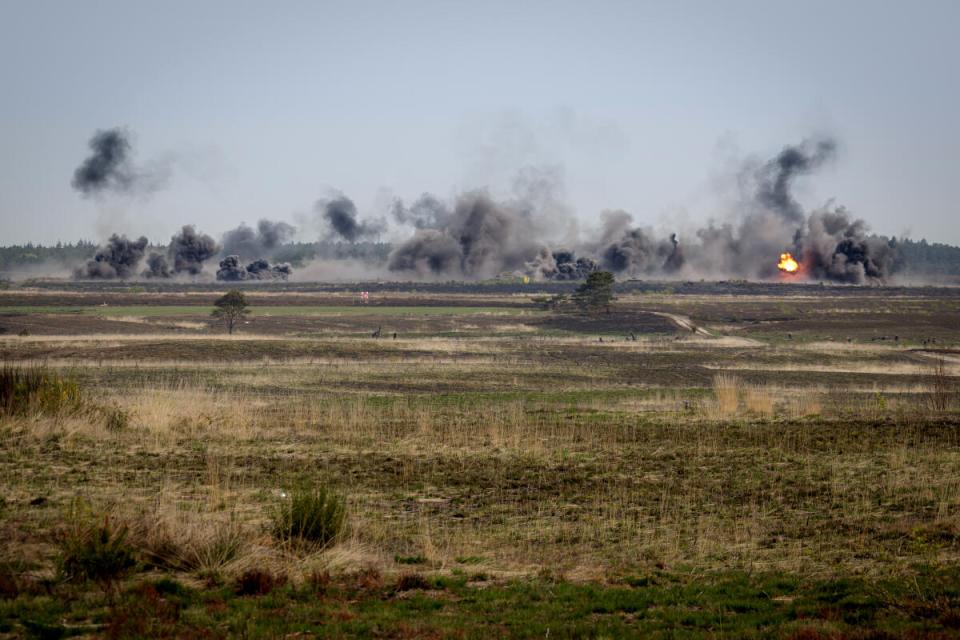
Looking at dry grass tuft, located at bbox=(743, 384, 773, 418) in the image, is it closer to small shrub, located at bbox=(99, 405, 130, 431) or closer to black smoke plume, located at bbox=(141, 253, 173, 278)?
small shrub, located at bbox=(99, 405, 130, 431)

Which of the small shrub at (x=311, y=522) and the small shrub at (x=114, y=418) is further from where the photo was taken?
the small shrub at (x=114, y=418)

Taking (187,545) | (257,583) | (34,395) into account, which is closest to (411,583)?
(257,583)

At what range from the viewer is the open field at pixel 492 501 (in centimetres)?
1182

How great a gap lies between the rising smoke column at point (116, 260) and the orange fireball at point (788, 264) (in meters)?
125

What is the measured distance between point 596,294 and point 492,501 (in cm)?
7571

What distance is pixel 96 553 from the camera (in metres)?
13.0

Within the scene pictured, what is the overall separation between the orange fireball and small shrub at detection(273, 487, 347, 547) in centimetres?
17075

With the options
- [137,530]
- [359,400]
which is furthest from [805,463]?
[359,400]

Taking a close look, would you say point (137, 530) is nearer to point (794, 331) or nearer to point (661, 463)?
point (661, 463)

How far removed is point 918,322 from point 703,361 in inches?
1716

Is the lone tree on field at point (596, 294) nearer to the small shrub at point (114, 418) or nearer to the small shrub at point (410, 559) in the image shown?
the small shrub at point (114, 418)

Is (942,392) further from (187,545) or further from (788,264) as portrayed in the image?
→ (788,264)

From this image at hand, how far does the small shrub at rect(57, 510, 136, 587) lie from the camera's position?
12898mm

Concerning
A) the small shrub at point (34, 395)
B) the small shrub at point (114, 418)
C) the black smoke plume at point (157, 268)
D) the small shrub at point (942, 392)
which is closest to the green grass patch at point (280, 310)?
the small shrub at point (942, 392)
